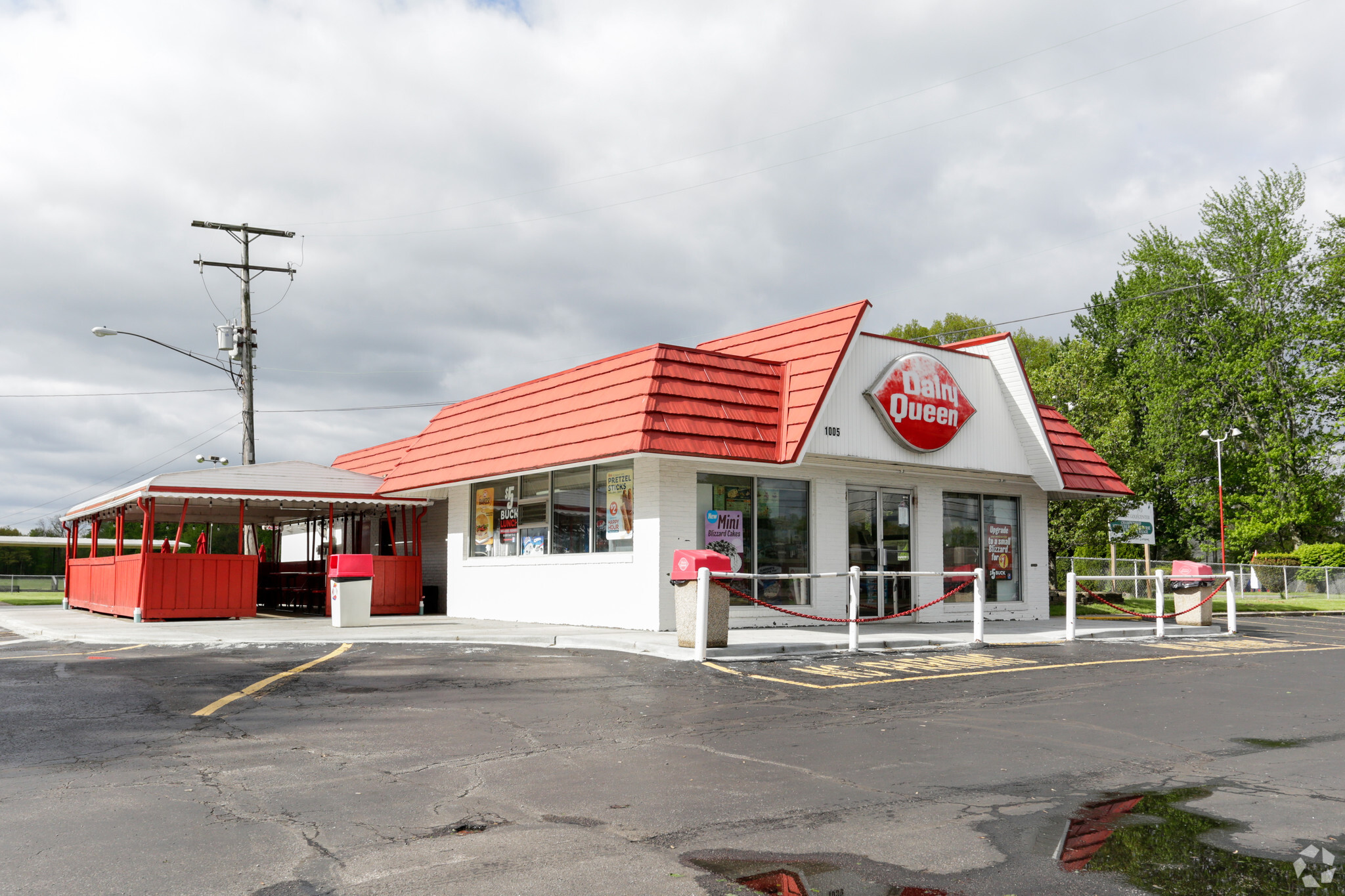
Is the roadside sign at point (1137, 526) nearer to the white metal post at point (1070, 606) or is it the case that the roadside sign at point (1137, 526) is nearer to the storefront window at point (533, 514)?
the white metal post at point (1070, 606)

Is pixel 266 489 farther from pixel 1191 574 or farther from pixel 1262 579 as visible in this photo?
pixel 1262 579

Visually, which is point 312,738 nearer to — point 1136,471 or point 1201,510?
point 1136,471

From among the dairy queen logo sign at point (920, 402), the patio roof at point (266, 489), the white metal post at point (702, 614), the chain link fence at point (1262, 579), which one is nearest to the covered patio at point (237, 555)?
the patio roof at point (266, 489)

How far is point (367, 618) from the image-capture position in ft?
63.4

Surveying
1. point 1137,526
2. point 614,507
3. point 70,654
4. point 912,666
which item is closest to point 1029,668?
point 912,666

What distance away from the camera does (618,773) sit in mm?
6859

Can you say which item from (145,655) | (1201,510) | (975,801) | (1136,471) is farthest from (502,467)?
(1201,510)

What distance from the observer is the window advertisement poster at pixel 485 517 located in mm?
21734

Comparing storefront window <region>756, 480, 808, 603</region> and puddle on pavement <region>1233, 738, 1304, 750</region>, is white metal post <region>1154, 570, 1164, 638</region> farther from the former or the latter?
puddle on pavement <region>1233, 738, 1304, 750</region>

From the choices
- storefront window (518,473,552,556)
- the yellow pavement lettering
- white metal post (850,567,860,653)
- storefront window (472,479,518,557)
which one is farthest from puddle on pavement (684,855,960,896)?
storefront window (472,479,518,557)

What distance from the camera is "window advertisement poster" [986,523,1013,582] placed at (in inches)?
859

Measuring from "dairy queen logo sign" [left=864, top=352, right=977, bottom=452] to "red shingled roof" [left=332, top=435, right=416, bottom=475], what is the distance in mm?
14785

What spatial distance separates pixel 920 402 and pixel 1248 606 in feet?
71.0

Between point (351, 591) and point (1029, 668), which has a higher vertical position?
point (351, 591)
